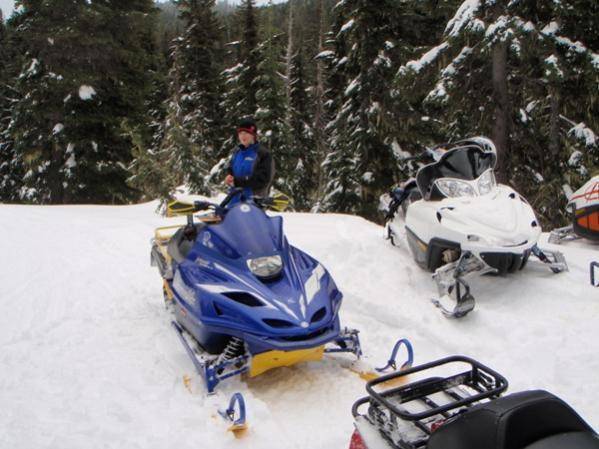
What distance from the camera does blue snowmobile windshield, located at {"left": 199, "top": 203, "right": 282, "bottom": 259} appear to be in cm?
398

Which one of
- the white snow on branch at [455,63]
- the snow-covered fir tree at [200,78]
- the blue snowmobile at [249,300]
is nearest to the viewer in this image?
the blue snowmobile at [249,300]

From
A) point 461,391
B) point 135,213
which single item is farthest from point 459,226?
point 135,213

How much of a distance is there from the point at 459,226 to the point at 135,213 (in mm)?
10114

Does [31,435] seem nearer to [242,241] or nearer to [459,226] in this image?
→ [242,241]

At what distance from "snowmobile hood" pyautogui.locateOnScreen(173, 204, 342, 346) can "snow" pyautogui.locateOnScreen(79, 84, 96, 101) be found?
49.9ft

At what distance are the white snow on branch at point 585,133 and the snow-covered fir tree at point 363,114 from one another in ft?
17.4

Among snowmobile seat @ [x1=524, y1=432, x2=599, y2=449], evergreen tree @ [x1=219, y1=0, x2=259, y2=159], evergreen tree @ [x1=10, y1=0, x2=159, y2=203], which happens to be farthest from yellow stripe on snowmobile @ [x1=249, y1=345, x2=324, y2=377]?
evergreen tree @ [x1=219, y1=0, x2=259, y2=159]

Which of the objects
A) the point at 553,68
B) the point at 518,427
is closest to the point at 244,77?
the point at 553,68

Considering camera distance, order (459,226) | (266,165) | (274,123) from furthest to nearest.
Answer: (274,123), (266,165), (459,226)

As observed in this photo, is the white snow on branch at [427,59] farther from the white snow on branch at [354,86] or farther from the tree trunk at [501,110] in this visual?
the white snow on branch at [354,86]

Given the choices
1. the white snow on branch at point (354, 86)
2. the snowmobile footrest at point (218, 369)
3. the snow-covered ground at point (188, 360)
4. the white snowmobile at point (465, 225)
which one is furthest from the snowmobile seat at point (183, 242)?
the white snow on branch at point (354, 86)

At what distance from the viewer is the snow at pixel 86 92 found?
1736cm

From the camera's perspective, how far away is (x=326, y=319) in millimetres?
3631

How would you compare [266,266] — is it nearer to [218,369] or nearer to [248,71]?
[218,369]
